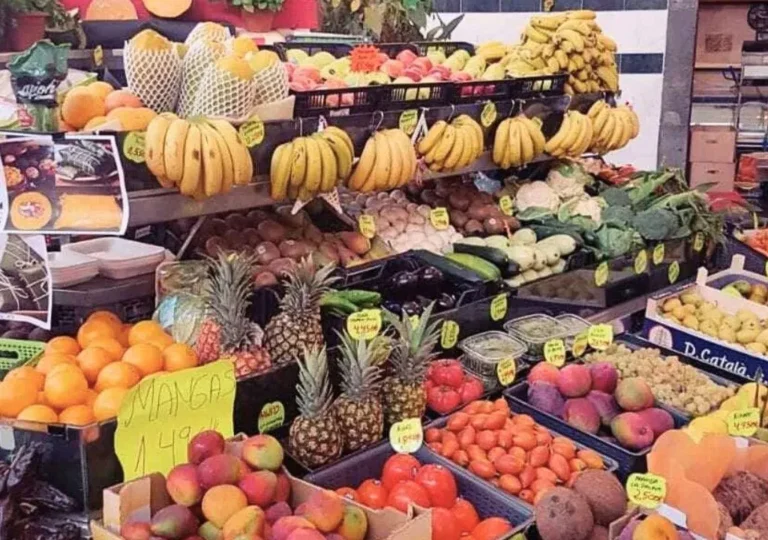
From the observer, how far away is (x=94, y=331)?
2.34 m

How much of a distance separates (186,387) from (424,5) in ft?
15.7

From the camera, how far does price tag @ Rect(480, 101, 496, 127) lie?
11.5 feet

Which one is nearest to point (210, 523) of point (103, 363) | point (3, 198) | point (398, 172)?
point (103, 363)

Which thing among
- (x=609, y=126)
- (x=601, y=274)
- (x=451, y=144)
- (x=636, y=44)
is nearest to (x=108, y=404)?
(x=451, y=144)

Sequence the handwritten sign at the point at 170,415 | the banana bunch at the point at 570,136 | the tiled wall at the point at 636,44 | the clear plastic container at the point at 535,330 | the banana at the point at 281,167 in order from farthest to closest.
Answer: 1. the tiled wall at the point at 636,44
2. the banana bunch at the point at 570,136
3. the clear plastic container at the point at 535,330
4. the banana at the point at 281,167
5. the handwritten sign at the point at 170,415

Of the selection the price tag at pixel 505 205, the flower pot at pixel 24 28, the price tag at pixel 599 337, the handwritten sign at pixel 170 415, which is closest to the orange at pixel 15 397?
the handwritten sign at pixel 170 415

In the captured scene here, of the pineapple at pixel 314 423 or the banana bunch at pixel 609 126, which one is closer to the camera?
the pineapple at pixel 314 423

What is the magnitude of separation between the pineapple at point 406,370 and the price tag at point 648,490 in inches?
25.6

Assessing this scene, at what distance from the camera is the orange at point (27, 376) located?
211 cm

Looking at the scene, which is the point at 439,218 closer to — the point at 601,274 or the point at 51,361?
the point at 601,274

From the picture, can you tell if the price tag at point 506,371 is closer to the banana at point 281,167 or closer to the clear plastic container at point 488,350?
the clear plastic container at point 488,350

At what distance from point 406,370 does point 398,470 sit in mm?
318

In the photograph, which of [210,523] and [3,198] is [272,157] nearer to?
[3,198]

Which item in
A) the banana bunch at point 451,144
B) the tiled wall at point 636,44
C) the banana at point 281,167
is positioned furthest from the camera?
the tiled wall at point 636,44
